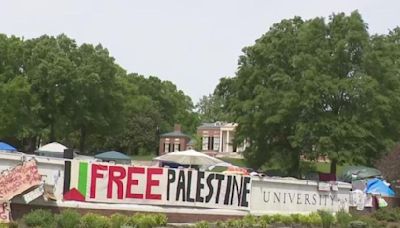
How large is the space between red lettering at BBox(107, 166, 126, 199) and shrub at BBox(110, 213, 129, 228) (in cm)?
135

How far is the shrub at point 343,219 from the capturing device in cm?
2201

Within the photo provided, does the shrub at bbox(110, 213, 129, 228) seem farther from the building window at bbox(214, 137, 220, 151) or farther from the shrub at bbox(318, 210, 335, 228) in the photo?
the building window at bbox(214, 137, 220, 151)

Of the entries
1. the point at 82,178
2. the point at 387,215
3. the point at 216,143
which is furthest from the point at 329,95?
the point at 216,143

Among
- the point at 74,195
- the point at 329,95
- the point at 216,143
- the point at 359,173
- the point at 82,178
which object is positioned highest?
the point at 329,95

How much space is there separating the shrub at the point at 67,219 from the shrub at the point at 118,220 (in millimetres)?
919

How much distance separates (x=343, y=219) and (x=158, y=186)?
6618mm

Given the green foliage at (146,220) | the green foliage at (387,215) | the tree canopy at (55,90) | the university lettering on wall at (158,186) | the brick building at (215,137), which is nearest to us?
the green foliage at (146,220)

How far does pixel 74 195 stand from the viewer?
18.3m

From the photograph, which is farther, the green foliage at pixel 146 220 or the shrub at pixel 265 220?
the shrub at pixel 265 220

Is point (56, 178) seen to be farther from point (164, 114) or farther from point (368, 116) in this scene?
point (164, 114)

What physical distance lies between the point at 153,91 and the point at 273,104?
7473cm

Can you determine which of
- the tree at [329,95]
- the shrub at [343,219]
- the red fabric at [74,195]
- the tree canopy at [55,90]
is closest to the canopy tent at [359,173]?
the tree at [329,95]

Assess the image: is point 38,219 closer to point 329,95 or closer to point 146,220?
point 146,220

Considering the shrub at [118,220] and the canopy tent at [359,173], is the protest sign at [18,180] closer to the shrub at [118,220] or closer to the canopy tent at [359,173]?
the shrub at [118,220]
